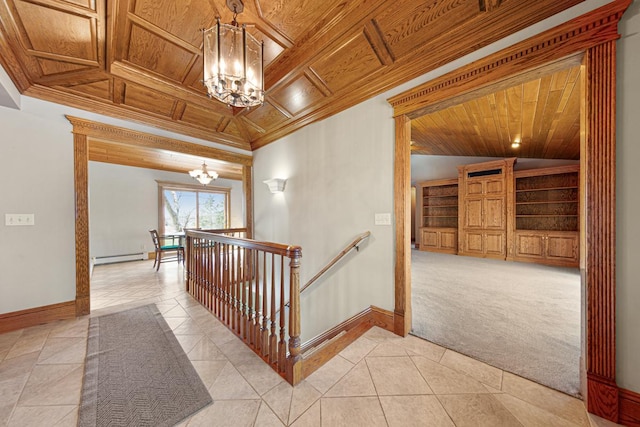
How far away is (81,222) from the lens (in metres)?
2.62

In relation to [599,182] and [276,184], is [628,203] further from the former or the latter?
[276,184]

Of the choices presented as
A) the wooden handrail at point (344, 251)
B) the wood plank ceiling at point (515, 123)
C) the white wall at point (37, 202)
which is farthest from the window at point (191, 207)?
the wood plank ceiling at point (515, 123)

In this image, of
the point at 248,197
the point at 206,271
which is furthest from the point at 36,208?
the point at 248,197

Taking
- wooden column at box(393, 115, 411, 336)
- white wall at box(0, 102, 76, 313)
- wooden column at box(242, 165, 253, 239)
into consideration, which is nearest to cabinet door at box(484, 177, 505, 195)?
wooden column at box(393, 115, 411, 336)

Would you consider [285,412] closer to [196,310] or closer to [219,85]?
[196,310]

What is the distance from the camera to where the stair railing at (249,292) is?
1518 millimetres

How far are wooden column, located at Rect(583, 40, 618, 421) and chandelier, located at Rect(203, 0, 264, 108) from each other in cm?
216

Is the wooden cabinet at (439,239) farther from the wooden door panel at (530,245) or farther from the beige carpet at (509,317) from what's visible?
the beige carpet at (509,317)

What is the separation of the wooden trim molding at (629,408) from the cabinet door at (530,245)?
16.1 feet

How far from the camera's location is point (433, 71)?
196 centimetres

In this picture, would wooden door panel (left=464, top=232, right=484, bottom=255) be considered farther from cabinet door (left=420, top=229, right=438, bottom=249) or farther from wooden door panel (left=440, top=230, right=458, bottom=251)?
cabinet door (left=420, top=229, right=438, bottom=249)

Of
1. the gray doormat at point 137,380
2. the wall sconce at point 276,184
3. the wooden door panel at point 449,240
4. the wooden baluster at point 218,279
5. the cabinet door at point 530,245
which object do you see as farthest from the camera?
the wooden door panel at point 449,240

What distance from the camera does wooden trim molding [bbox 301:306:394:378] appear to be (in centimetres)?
166

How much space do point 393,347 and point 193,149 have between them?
3.83 metres
